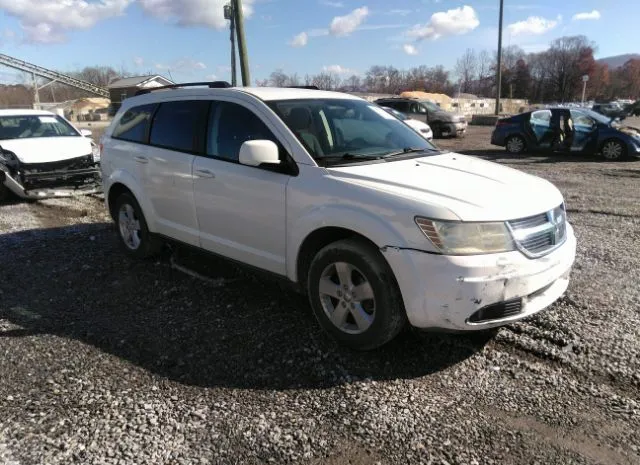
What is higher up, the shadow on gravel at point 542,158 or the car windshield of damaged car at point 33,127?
the car windshield of damaged car at point 33,127

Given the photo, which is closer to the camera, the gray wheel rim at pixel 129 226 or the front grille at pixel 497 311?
the front grille at pixel 497 311

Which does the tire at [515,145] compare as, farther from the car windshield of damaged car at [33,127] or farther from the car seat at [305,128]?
the car seat at [305,128]

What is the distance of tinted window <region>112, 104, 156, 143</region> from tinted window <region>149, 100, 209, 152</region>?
16cm

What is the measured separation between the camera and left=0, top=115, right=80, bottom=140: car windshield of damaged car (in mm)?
9820

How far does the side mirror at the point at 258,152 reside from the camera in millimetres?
3666

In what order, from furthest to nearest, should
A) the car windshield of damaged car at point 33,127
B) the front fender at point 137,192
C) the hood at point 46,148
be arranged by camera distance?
1. the car windshield of damaged car at point 33,127
2. the hood at point 46,148
3. the front fender at point 137,192

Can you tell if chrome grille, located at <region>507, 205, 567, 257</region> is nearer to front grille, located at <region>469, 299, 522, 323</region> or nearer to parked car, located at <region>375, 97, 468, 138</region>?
front grille, located at <region>469, 299, 522, 323</region>

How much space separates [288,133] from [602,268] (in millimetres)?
3620

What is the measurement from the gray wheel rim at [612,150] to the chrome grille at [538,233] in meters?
12.7

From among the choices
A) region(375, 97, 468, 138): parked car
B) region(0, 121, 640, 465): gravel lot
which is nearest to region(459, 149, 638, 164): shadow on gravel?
region(375, 97, 468, 138): parked car

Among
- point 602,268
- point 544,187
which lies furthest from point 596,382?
point 602,268

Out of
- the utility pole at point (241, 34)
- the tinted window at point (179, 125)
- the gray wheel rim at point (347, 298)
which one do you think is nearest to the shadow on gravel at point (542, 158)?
the utility pole at point (241, 34)

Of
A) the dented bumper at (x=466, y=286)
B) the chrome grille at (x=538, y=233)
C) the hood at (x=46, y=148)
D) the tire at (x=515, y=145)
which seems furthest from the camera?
the tire at (x=515, y=145)

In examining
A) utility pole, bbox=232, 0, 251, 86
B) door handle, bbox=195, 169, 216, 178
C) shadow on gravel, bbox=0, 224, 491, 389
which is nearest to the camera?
shadow on gravel, bbox=0, 224, 491, 389
